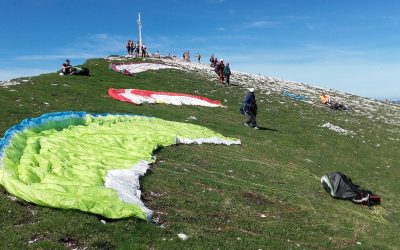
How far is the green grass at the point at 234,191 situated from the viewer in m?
11.8

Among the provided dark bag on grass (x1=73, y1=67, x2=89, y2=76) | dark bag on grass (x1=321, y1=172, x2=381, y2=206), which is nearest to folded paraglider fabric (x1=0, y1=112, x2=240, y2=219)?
dark bag on grass (x1=321, y1=172, x2=381, y2=206)

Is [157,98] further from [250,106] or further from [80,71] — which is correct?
[80,71]

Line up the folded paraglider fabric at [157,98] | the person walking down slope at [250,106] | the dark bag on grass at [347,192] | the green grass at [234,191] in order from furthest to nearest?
the folded paraglider fabric at [157,98], the person walking down slope at [250,106], the dark bag on grass at [347,192], the green grass at [234,191]

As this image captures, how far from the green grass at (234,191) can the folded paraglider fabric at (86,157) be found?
0.43 m

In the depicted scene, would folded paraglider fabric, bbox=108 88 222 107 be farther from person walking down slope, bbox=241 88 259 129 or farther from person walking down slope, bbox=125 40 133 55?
person walking down slope, bbox=125 40 133 55

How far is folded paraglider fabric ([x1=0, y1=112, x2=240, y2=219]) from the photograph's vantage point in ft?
41.5

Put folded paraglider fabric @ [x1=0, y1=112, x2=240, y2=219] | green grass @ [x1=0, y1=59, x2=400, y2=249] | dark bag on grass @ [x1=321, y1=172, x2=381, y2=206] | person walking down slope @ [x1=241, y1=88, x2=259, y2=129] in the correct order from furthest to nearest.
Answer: person walking down slope @ [x1=241, y1=88, x2=259, y2=129] → dark bag on grass @ [x1=321, y1=172, x2=381, y2=206] → folded paraglider fabric @ [x1=0, y1=112, x2=240, y2=219] → green grass @ [x1=0, y1=59, x2=400, y2=249]

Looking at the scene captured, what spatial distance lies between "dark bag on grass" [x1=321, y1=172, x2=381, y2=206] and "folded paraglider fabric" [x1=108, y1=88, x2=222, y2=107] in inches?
751

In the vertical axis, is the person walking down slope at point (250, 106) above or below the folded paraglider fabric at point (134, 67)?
below

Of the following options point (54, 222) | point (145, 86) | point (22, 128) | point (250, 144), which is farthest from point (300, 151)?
point (145, 86)

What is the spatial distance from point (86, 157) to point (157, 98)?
65.5ft

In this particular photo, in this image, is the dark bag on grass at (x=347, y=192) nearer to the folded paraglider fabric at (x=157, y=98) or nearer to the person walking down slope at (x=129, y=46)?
the folded paraglider fabric at (x=157, y=98)

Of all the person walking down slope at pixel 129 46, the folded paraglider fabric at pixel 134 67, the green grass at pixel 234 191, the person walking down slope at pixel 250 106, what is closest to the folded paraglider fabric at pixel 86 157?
the green grass at pixel 234 191

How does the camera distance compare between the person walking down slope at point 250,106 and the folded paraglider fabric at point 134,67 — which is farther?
the folded paraglider fabric at point 134,67
